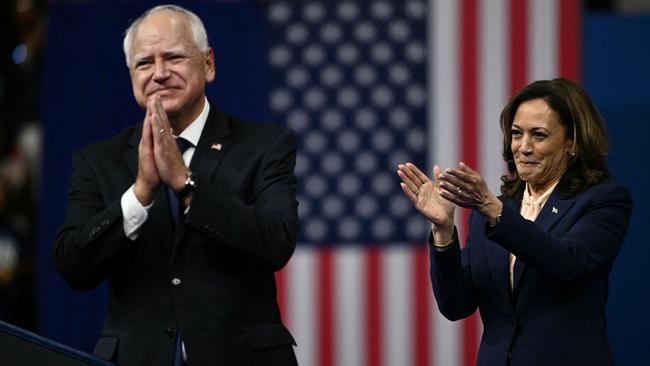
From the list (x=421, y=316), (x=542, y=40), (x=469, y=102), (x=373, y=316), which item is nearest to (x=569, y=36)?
(x=542, y=40)

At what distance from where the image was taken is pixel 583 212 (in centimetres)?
257

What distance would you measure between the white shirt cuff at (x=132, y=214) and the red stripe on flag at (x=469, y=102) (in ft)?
9.21

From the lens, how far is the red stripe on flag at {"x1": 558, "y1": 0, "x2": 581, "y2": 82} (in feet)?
16.5

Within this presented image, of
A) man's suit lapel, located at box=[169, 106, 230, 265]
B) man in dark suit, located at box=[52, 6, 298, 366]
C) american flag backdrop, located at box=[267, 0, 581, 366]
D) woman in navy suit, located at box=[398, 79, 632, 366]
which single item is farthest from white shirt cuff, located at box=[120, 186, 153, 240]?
american flag backdrop, located at box=[267, 0, 581, 366]

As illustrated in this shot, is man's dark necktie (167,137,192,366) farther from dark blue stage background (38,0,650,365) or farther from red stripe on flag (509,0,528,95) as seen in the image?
red stripe on flag (509,0,528,95)

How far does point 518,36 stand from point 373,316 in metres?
1.49

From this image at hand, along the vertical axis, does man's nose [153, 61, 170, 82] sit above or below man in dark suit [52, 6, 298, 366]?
above

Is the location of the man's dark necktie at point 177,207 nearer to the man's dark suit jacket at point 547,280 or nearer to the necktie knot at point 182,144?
the necktie knot at point 182,144

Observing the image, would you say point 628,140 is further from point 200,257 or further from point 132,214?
point 132,214

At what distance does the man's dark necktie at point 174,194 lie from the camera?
2.57m

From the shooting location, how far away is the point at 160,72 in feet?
8.53

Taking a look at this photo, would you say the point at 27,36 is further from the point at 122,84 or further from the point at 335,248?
the point at 335,248

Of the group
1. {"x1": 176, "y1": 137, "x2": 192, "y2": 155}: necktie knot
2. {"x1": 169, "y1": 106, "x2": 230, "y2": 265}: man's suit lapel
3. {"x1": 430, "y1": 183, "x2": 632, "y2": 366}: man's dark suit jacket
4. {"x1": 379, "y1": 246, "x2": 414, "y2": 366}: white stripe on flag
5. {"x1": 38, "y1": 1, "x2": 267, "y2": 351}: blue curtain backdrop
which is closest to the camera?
{"x1": 430, "y1": 183, "x2": 632, "y2": 366}: man's dark suit jacket

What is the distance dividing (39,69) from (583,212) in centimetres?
446
